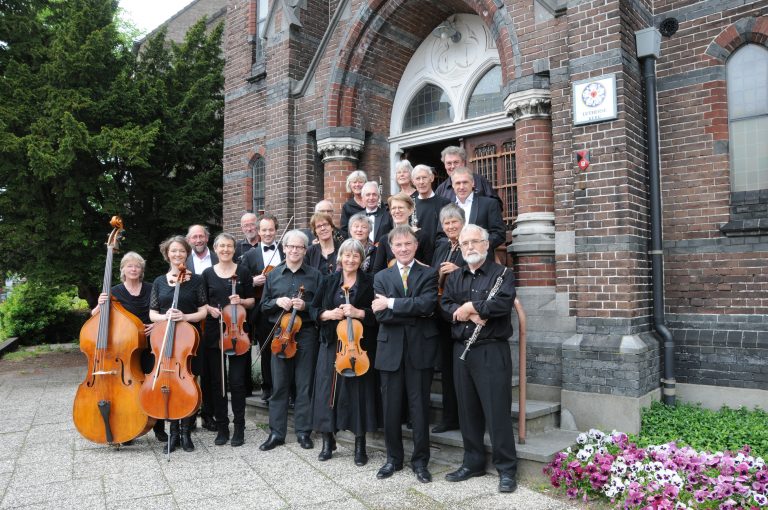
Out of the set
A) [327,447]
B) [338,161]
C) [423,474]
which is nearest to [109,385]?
[327,447]

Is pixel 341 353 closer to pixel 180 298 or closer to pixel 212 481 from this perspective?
pixel 212 481

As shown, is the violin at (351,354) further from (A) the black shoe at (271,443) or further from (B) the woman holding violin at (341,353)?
(A) the black shoe at (271,443)

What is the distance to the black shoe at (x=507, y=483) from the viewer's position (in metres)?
4.38

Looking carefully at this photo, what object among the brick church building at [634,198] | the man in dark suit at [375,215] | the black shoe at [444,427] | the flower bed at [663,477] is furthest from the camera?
the man in dark suit at [375,215]

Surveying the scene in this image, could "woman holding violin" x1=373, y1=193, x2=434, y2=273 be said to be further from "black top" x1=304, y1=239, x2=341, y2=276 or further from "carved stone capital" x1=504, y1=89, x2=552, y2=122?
"carved stone capital" x1=504, y1=89, x2=552, y2=122

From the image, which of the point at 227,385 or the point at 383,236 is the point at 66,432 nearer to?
the point at 227,385

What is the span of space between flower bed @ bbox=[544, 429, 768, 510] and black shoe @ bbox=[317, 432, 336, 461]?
1895mm

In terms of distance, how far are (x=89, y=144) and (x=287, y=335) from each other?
7669 millimetres

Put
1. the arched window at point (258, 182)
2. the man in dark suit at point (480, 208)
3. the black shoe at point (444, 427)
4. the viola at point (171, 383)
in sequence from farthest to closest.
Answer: the arched window at point (258, 182) → the man in dark suit at point (480, 208) → the black shoe at point (444, 427) → the viola at point (171, 383)

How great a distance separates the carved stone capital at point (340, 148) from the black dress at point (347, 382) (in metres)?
4.05

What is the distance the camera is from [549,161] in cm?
639

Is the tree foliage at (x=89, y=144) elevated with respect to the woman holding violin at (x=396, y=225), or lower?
elevated

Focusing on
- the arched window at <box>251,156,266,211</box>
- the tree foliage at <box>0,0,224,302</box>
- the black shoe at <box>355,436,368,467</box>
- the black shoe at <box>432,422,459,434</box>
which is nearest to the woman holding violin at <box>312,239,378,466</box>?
the black shoe at <box>355,436,368,467</box>

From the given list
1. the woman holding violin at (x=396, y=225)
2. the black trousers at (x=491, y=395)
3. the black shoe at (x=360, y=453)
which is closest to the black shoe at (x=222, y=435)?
the black shoe at (x=360, y=453)
